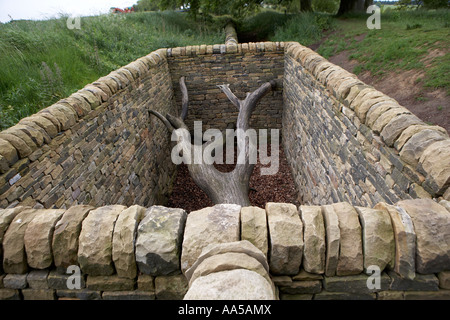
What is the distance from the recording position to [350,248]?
58.3 inches

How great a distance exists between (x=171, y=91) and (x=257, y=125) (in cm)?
267

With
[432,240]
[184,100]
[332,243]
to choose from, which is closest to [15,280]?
[332,243]

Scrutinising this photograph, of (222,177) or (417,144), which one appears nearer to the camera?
(417,144)

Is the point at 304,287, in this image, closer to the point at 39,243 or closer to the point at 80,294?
the point at 80,294

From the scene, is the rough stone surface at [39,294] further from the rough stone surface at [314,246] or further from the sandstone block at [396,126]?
the sandstone block at [396,126]

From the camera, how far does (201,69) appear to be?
7461 mm

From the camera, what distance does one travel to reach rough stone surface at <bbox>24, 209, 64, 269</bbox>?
1.58 meters

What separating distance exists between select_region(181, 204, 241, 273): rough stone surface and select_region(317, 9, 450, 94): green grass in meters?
5.03

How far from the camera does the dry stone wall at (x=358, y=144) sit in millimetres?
1958

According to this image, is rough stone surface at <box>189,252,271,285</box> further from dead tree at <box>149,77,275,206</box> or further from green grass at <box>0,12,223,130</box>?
green grass at <box>0,12,223,130</box>

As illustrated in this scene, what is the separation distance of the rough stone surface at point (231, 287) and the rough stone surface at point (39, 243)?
993 mm

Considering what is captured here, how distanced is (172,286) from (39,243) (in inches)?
31.5

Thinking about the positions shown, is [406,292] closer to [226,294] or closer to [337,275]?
[337,275]
